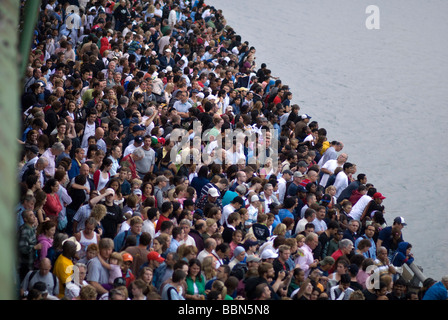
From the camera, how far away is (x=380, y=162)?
1972 centimetres

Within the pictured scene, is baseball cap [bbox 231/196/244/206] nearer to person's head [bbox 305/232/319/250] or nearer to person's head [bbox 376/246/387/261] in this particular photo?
person's head [bbox 305/232/319/250]

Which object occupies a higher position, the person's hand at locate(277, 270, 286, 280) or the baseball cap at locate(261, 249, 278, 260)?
the baseball cap at locate(261, 249, 278, 260)

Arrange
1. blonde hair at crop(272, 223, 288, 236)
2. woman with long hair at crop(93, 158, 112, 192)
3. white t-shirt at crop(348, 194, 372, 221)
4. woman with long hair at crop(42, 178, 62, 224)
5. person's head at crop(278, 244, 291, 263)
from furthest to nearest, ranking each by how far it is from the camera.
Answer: white t-shirt at crop(348, 194, 372, 221)
woman with long hair at crop(93, 158, 112, 192)
blonde hair at crop(272, 223, 288, 236)
person's head at crop(278, 244, 291, 263)
woman with long hair at crop(42, 178, 62, 224)

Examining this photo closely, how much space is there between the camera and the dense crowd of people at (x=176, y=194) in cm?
717

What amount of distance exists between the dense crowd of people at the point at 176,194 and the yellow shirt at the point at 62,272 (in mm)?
12

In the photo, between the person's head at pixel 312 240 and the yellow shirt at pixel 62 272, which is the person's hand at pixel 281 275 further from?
the yellow shirt at pixel 62 272

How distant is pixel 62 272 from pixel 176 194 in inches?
116

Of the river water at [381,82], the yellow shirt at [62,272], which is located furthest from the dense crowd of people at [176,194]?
the river water at [381,82]

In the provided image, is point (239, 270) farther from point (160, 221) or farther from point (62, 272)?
point (62, 272)

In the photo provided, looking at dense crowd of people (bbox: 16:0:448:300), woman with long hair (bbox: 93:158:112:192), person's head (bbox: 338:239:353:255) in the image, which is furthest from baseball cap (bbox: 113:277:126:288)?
person's head (bbox: 338:239:353:255)

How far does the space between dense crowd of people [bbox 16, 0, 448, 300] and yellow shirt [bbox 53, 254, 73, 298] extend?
0.01m

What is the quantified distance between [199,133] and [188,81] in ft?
14.3

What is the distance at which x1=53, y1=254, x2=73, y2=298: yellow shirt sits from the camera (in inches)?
266
